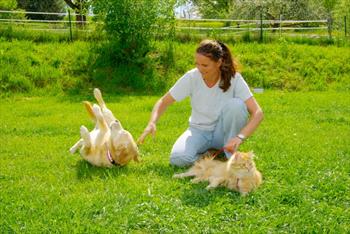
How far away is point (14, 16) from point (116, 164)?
576 inches

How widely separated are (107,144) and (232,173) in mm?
1497

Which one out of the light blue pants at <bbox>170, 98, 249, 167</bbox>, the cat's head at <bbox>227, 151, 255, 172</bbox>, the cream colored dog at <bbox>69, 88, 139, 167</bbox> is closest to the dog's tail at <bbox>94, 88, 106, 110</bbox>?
the cream colored dog at <bbox>69, 88, 139, 167</bbox>

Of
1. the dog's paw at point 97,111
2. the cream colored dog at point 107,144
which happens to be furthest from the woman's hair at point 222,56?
the dog's paw at point 97,111

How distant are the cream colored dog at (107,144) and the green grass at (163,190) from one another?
0.39 feet

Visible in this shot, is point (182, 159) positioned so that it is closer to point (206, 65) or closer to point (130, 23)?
point (206, 65)

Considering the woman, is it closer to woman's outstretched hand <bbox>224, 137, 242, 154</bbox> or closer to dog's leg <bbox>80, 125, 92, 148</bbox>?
woman's outstretched hand <bbox>224, 137, 242, 154</bbox>

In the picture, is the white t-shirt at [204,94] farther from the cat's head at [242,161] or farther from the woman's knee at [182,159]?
the cat's head at [242,161]

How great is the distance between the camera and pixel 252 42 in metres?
17.2

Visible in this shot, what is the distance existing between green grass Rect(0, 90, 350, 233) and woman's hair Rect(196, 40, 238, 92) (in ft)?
3.43

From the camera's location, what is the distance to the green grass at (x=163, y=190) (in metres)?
3.87

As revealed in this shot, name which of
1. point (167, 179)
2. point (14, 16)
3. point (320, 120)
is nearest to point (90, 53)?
point (14, 16)

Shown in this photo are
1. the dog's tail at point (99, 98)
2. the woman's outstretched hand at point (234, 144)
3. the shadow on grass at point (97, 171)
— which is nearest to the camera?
the woman's outstretched hand at point (234, 144)

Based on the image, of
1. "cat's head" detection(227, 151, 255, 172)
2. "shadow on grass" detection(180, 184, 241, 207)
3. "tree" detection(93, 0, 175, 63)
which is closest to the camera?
"shadow on grass" detection(180, 184, 241, 207)

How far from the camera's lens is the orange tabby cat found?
4504 millimetres
